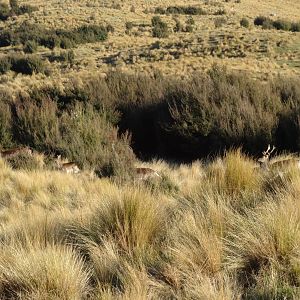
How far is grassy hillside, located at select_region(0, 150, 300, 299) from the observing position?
364cm

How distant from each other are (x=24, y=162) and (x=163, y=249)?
740 cm

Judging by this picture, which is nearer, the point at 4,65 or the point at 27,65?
the point at 27,65

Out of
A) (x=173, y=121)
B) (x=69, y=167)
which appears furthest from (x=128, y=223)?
(x=173, y=121)

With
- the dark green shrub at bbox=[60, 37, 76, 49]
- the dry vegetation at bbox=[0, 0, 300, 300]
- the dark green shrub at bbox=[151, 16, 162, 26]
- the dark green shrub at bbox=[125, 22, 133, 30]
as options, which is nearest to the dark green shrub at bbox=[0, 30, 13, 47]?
the dark green shrub at bbox=[60, 37, 76, 49]

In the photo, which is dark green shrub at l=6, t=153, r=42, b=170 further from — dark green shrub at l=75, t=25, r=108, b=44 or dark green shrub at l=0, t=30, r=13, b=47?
dark green shrub at l=0, t=30, r=13, b=47

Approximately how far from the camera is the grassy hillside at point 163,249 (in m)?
3.64

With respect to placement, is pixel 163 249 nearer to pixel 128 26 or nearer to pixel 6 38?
pixel 6 38

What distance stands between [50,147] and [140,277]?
8.83 m

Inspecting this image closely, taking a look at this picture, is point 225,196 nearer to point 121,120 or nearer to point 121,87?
point 121,120

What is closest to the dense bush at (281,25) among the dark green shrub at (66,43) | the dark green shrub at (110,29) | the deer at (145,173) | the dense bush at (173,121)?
the dark green shrub at (110,29)

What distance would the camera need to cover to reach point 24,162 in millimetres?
11102

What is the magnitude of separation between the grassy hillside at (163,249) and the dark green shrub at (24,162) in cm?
526

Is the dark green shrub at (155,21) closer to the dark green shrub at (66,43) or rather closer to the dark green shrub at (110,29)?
the dark green shrub at (110,29)

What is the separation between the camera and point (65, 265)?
12.6ft
